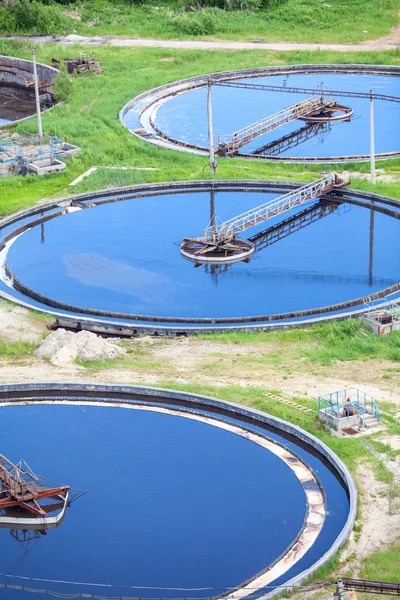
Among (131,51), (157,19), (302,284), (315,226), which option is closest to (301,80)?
(131,51)

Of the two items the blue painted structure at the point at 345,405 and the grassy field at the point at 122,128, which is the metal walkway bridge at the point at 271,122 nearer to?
the grassy field at the point at 122,128

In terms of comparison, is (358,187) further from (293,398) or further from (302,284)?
(293,398)

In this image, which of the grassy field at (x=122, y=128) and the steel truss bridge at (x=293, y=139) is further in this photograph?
the steel truss bridge at (x=293, y=139)

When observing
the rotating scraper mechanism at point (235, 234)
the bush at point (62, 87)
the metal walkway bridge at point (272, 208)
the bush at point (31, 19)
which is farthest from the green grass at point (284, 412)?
the bush at point (31, 19)

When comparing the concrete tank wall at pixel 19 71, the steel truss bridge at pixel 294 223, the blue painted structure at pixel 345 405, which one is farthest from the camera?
the concrete tank wall at pixel 19 71

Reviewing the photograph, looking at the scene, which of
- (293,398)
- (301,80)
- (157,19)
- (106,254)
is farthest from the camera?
(157,19)

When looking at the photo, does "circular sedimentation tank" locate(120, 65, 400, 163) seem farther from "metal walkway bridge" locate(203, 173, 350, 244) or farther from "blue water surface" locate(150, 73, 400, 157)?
"metal walkway bridge" locate(203, 173, 350, 244)

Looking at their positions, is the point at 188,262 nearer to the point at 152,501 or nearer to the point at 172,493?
the point at 172,493
